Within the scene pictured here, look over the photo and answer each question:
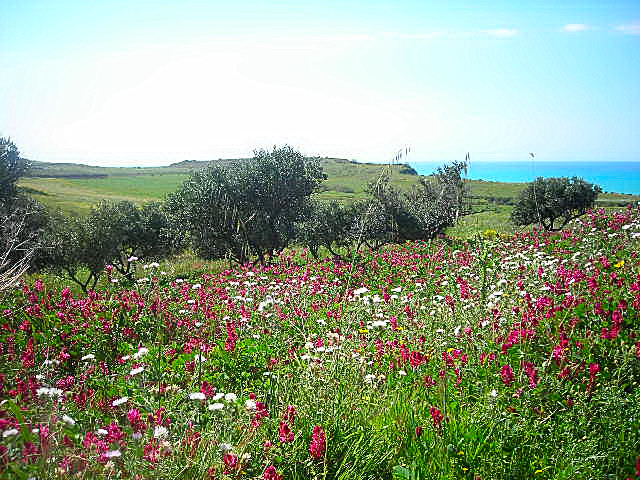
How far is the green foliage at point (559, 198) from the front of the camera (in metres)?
31.2

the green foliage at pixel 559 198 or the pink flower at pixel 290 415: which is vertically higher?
the green foliage at pixel 559 198

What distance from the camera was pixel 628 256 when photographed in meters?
8.61

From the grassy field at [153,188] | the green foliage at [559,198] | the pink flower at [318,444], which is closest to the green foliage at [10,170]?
the pink flower at [318,444]

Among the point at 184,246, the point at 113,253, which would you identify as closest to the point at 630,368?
the point at 113,253

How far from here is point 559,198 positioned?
31.3 m

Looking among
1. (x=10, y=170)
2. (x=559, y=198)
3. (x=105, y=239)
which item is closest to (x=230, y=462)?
(x=105, y=239)

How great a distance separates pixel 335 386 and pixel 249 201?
1686 cm

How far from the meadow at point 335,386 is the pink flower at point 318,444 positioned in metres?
0.04

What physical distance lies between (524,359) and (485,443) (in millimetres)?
1303

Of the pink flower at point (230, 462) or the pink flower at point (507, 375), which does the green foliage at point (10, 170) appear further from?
the pink flower at point (507, 375)

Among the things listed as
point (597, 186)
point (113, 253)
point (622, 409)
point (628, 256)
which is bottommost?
point (113, 253)

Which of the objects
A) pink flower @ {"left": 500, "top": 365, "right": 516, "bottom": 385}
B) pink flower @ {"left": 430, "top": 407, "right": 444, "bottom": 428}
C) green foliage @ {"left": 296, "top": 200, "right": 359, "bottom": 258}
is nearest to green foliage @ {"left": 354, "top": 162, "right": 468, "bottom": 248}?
green foliage @ {"left": 296, "top": 200, "right": 359, "bottom": 258}

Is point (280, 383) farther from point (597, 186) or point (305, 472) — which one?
point (597, 186)

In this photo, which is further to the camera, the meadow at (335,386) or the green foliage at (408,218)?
the green foliage at (408,218)
